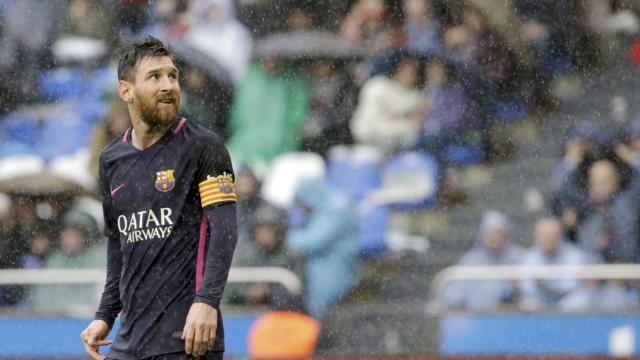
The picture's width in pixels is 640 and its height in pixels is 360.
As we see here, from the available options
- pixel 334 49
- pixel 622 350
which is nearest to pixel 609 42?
pixel 334 49

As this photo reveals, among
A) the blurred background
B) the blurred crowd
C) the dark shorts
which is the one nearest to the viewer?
the dark shorts

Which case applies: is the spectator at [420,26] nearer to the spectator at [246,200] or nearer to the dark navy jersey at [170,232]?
the spectator at [246,200]

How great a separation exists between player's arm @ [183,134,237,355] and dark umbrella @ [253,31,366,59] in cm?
561

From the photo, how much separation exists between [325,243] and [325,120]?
1166 mm

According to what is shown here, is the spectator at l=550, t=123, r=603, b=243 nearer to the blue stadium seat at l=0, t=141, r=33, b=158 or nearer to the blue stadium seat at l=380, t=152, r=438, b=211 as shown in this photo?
the blue stadium seat at l=380, t=152, r=438, b=211

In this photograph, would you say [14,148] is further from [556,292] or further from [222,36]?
[556,292]

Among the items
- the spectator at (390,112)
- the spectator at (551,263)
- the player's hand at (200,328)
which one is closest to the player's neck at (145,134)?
the player's hand at (200,328)

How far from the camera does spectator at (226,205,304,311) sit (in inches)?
332

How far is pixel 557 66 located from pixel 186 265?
640 cm

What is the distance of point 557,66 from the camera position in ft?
33.3

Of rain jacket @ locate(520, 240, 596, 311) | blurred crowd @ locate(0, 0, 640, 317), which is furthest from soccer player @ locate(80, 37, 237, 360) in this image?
rain jacket @ locate(520, 240, 596, 311)

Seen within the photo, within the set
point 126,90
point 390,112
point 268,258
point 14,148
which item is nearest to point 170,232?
point 126,90

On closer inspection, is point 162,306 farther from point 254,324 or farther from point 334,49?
point 334,49

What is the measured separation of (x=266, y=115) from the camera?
9.68 m
